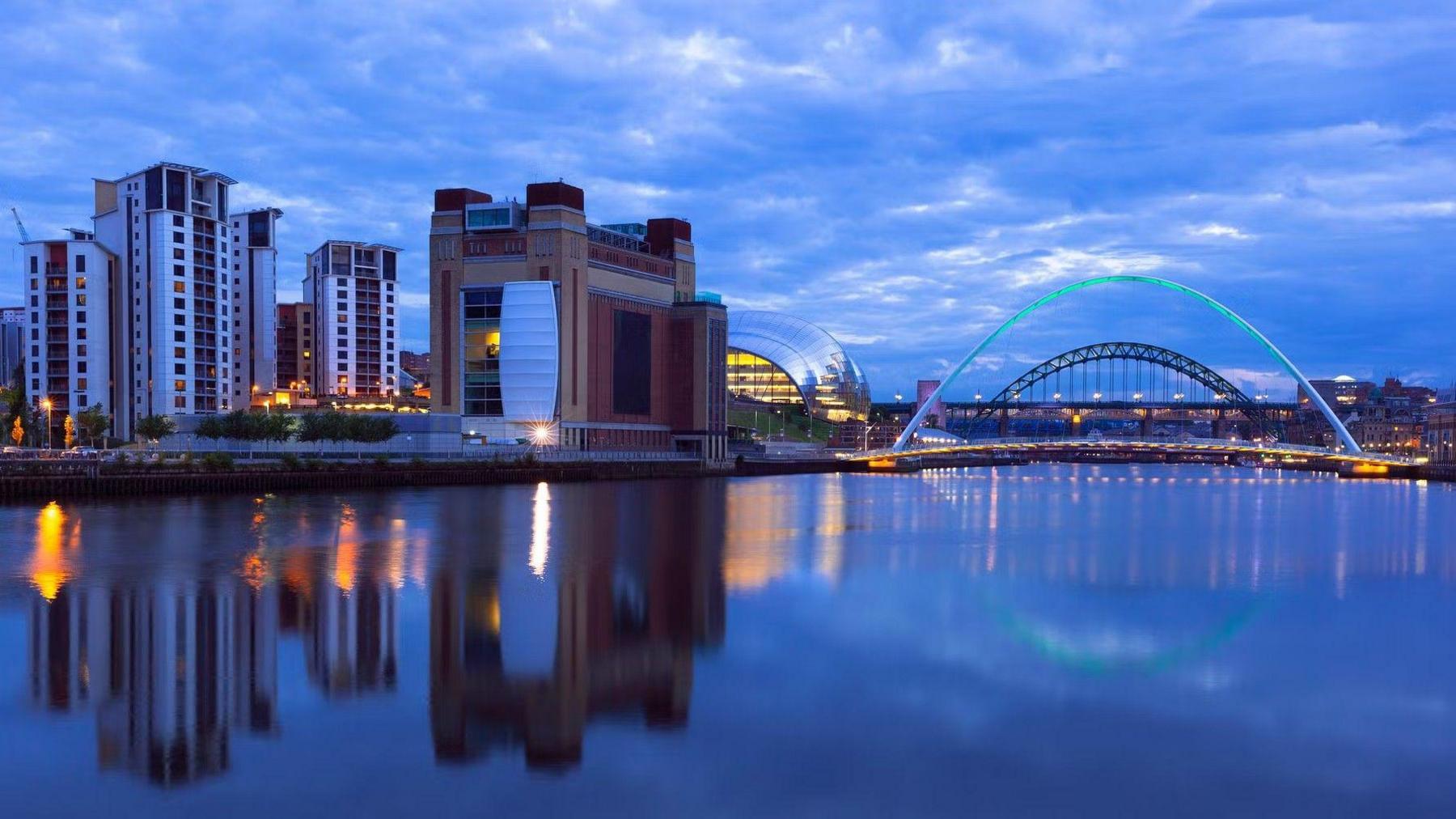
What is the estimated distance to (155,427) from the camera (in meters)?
66.7

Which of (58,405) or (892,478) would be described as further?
(892,478)

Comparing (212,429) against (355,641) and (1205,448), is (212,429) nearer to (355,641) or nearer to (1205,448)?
(355,641)

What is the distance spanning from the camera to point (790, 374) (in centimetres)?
12669

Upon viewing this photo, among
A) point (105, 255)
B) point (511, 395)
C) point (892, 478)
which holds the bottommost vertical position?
point (892, 478)

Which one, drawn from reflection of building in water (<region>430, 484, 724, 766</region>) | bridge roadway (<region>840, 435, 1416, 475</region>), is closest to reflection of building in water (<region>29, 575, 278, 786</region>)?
reflection of building in water (<region>430, 484, 724, 766</region>)

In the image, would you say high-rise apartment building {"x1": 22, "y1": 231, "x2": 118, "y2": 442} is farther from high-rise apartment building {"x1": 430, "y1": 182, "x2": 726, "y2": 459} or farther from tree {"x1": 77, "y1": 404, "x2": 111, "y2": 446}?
high-rise apartment building {"x1": 430, "y1": 182, "x2": 726, "y2": 459}

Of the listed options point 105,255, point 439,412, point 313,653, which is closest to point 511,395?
point 439,412

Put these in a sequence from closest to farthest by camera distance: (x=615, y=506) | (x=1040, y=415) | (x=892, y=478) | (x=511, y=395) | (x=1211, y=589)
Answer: (x=1211, y=589) → (x=615, y=506) → (x=511, y=395) → (x=892, y=478) → (x=1040, y=415)

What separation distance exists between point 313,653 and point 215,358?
242 feet

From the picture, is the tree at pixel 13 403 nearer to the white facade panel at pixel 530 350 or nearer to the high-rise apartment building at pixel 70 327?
the high-rise apartment building at pixel 70 327

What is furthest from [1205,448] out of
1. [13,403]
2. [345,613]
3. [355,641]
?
[355,641]

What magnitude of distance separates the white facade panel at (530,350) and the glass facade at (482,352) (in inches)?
44.5

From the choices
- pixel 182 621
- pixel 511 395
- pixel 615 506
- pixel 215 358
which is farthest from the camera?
pixel 215 358

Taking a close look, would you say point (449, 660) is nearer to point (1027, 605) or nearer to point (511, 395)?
point (1027, 605)
